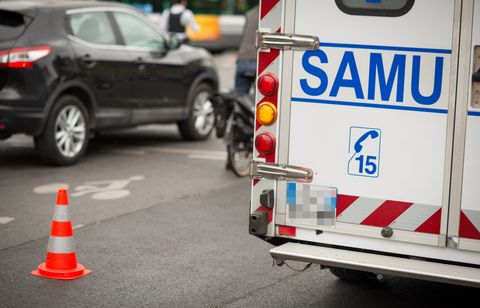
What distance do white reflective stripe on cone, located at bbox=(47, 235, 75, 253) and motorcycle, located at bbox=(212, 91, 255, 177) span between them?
4032mm

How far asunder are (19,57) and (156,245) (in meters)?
3.59

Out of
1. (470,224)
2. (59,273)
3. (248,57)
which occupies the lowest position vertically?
(59,273)

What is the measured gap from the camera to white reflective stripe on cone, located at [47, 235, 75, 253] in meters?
6.25

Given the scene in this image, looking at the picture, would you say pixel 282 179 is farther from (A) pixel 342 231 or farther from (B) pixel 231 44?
(B) pixel 231 44

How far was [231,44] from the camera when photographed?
87.9 feet

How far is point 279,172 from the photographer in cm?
538

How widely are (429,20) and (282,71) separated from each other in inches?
36.7

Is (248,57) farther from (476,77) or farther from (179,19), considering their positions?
(179,19)

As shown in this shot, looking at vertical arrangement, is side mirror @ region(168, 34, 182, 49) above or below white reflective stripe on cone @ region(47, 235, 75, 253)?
above

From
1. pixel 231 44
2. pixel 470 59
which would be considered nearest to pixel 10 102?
pixel 470 59

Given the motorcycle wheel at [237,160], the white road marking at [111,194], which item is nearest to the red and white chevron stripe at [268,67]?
the white road marking at [111,194]

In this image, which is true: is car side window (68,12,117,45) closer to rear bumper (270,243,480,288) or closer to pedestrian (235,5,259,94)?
pedestrian (235,5,259,94)

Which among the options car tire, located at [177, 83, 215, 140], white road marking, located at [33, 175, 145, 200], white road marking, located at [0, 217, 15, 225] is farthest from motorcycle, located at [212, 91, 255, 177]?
white road marking, located at [0, 217, 15, 225]

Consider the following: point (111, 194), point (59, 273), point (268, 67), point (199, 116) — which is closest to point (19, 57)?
point (111, 194)
